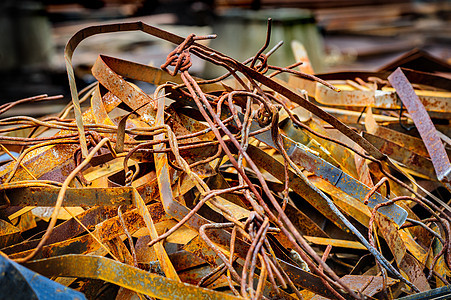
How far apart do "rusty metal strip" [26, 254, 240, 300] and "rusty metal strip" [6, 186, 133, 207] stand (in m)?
0.17

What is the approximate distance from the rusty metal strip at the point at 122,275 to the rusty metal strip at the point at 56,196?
17 cm

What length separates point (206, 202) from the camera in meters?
1.11

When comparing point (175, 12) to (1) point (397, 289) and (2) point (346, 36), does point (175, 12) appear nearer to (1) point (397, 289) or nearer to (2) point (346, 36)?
(2) point (346, 36)

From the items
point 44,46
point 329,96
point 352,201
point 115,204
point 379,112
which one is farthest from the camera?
point 44,46

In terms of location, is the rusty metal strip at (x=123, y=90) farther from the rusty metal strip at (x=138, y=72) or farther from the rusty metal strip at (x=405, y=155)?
the rusty metal strip at (x=405, y=155)

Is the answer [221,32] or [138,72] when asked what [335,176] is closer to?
[138,72]

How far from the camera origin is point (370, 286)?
104cm

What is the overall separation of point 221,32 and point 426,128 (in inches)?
Result: 97.3

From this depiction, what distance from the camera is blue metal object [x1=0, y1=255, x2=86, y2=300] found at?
Answer: 0.71 metres

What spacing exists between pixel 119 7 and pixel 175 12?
976mm

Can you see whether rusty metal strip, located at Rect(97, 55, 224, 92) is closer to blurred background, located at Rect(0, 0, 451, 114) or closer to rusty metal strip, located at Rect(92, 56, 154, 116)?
rusty metal strip, located at Rect(92, 56, 154, 116)

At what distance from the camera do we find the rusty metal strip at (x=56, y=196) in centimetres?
99

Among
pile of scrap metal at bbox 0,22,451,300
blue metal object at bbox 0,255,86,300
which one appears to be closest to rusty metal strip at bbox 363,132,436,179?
pile of scrap metal at bbox 0,22,451,300

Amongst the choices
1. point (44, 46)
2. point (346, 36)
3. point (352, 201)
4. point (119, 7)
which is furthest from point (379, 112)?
point (119, 7)
